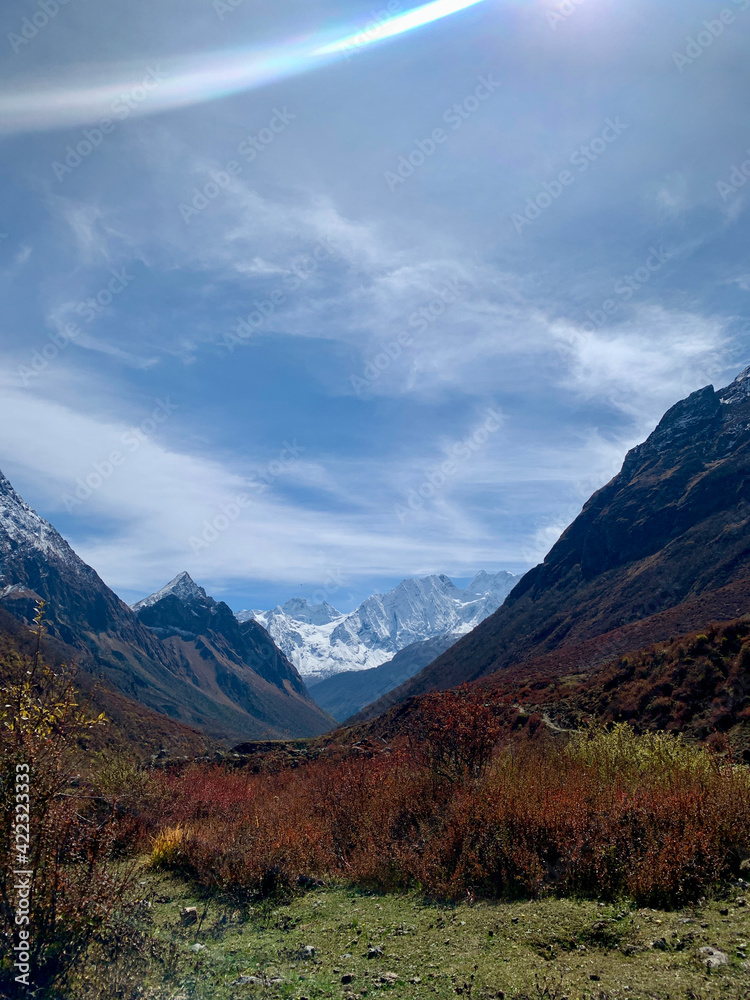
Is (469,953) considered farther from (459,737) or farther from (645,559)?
(645,559)

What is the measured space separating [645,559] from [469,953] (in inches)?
5602

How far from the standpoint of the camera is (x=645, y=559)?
431 feet

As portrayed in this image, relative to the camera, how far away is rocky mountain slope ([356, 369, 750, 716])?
9675 cm

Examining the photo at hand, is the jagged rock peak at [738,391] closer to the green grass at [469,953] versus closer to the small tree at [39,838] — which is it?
the green grass at [469,953]

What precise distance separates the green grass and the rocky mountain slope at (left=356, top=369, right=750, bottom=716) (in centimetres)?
6244

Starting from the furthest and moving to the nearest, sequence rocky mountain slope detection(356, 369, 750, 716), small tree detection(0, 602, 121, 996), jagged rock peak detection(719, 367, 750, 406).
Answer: jagged rock peak detection(719, 367, 750, 406) < rocky mountain slope detection(356, 369, 750, 716) < small tree detection(0, 602, 121, 996)

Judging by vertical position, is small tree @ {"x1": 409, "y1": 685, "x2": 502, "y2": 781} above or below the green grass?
above

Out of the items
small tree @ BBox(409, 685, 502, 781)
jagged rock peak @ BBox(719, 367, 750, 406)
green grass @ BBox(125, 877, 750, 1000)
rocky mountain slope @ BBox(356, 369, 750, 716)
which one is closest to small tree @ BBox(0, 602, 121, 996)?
green grass @ BBox(125, 877, 750, 1000)

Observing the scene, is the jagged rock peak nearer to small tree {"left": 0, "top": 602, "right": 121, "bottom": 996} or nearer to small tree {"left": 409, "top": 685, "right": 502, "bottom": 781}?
small tree {"left": 409, "top": 685, "right": 502, "bottom": 781}

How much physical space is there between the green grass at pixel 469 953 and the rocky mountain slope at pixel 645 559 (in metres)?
62.4

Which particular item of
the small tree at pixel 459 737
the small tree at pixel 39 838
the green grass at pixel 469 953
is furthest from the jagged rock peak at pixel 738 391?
the small tree at pixel 39 838

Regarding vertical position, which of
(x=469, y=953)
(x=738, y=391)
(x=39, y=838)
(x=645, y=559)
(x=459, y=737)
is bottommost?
(x=469, y=953)

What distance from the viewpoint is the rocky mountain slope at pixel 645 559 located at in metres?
96.8

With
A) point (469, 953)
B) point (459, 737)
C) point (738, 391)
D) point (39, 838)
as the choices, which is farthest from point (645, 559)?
point (39, 838)
